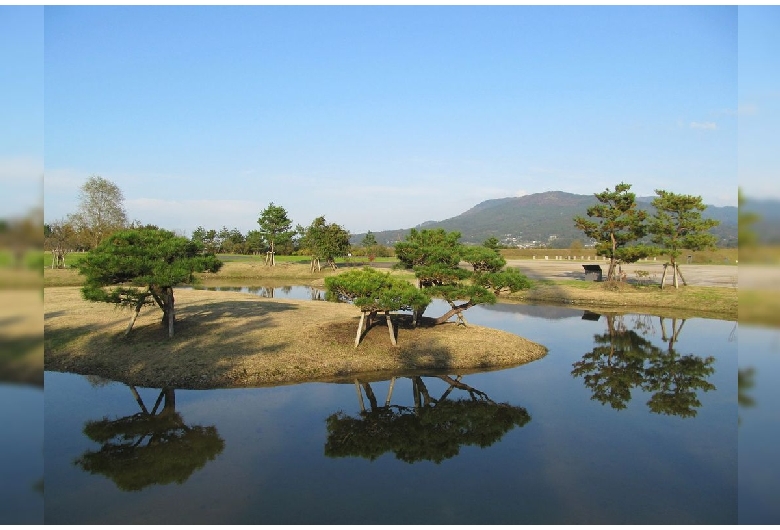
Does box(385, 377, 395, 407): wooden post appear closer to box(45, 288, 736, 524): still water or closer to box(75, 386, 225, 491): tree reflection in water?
box(45, 288, 736, 524): still water

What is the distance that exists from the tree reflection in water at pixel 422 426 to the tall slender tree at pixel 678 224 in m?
28.5

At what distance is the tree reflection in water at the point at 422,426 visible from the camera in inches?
461

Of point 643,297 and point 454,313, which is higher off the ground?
point 454,313

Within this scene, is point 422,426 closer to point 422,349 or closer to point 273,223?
point 422,349

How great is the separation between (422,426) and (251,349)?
809cm

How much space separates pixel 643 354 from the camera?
854 inches

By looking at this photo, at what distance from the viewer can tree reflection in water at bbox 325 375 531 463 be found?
461 inches

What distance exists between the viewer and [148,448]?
11.5 metres

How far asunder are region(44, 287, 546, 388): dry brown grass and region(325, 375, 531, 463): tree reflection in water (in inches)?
100

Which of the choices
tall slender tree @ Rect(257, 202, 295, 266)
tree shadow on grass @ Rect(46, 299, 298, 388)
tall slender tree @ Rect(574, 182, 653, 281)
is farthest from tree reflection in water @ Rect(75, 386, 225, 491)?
tall slender tree @ Rect(257, 202, 295, 266)

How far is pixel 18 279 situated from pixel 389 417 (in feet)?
37.7

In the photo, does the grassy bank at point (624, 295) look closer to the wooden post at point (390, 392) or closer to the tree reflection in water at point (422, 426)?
the wooden post at point (390, 392)

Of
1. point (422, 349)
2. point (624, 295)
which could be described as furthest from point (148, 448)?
point (624, 295)

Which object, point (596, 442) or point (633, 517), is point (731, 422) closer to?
point (596, 442)
